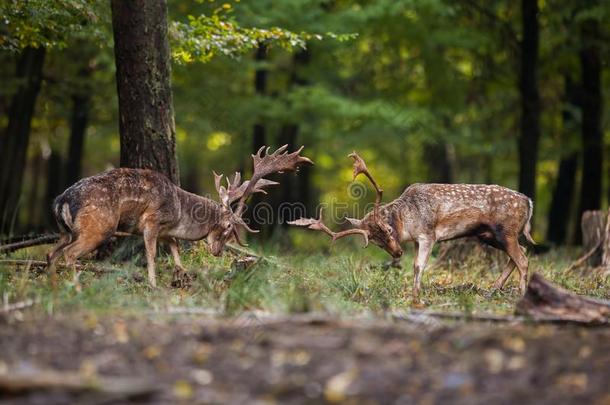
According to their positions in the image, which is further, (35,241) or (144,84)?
(144,84)

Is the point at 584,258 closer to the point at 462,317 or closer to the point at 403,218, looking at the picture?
the point at 403,218

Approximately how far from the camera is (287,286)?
27.8 feet

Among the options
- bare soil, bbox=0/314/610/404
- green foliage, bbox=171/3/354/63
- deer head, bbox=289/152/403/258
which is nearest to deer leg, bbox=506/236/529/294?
deer head, bbox=289/152/403/258

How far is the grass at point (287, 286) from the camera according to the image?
7066mm

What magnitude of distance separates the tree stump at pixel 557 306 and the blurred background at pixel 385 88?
713 centimetres

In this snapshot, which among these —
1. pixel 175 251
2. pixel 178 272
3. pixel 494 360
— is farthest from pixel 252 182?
pixel 494 360

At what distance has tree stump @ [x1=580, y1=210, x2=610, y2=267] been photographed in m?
13.2

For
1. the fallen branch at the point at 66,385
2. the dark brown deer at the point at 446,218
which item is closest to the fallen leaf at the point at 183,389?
the fallen branch at the point at 66,385

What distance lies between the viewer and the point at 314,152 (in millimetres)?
25938

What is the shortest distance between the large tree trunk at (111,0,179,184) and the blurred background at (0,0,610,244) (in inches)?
152

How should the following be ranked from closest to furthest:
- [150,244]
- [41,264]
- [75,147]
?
[41,264] → [150,244] → [75,147]

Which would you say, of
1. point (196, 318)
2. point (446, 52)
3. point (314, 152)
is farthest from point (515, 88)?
point (196, 318)

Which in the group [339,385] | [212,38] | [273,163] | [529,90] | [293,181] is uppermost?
[212,38]

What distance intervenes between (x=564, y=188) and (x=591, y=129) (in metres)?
2.26
